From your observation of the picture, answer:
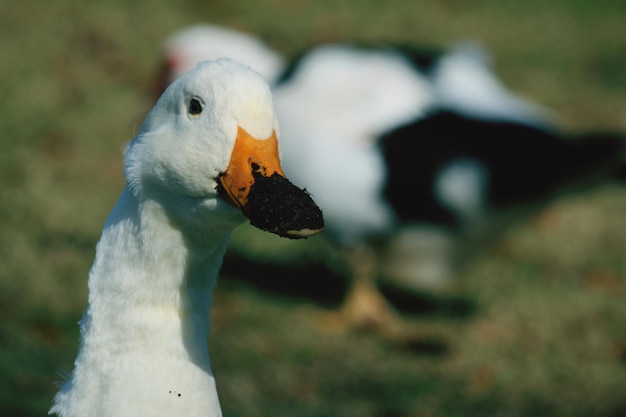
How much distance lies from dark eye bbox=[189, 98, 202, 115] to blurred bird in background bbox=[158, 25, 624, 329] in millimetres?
2956

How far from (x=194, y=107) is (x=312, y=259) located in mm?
3850

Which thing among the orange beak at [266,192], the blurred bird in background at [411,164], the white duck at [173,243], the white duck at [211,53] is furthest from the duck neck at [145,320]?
the white duck at [211,53]

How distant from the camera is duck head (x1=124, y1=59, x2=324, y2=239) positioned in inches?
76.5

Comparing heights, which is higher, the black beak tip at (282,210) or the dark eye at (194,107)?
the dark eye at (194,107)

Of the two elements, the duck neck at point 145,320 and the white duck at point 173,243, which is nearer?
the white duck at point 173,243

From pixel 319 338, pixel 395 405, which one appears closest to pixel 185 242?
pixel 395 405

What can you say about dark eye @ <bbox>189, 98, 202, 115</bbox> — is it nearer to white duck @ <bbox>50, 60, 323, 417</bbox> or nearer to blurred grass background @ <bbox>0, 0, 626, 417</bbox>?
white duck @ <bbox>50, 60, 323, 417</bbox>

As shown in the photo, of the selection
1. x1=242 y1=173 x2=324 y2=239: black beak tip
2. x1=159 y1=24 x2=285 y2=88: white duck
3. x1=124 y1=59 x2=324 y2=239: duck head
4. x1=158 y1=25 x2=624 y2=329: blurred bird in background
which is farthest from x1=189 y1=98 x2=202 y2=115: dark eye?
x1=159 y1=24 x2=285 y2=88: white duck

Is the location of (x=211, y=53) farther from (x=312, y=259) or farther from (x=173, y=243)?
(x=173, y=243)

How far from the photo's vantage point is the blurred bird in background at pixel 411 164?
197 inches

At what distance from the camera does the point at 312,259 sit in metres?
5.82

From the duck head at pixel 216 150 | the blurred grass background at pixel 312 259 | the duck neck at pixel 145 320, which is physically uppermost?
the blurred grass background at pixel 312 259

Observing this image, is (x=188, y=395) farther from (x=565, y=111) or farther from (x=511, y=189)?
(x=565, y=111)

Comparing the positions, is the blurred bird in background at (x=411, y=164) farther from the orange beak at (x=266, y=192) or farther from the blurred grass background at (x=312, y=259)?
the orange beak at (x=266, y=192)
